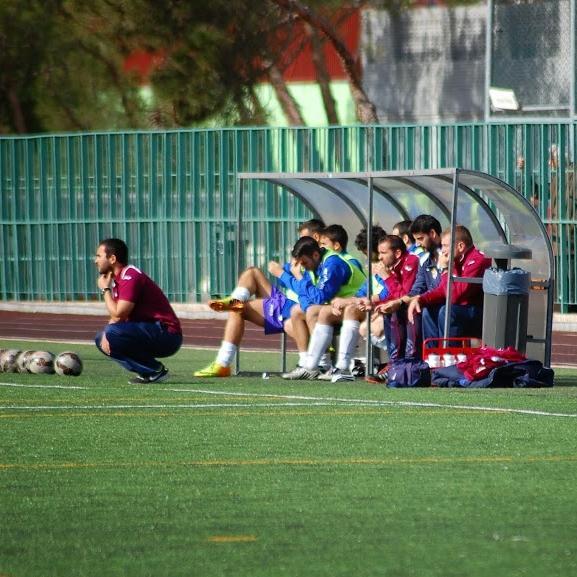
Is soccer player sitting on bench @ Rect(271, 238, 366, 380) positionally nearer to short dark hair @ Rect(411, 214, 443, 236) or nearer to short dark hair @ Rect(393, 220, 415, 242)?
short dark hair @ Rect(393, 220, 415, 242)

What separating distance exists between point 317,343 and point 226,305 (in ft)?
2.94

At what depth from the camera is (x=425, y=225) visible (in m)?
15.5

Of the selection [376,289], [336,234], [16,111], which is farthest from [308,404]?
[16,111]

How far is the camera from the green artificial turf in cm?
679

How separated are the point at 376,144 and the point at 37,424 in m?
15.6

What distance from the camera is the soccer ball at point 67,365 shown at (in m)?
15.4

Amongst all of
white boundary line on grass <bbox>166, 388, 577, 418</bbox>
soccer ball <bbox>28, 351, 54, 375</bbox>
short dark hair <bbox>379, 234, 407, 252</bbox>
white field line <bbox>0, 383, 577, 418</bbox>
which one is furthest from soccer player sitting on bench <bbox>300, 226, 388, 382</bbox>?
soccer ball <bbox>28, 351, 54, 375</bbox>

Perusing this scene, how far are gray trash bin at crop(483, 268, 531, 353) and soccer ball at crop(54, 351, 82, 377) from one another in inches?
144

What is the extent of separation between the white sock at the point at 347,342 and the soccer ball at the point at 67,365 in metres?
2.35

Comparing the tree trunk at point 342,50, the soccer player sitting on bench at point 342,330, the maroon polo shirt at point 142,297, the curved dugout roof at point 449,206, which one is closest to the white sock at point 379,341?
the soccer player sitting on bench at point 342,330

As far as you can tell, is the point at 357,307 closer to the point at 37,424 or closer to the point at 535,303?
the point at 535,303

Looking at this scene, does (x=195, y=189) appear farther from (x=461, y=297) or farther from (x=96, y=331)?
(x=461, y=297)

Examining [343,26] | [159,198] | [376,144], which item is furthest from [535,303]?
[343,26]

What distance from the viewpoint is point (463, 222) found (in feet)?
53.8
